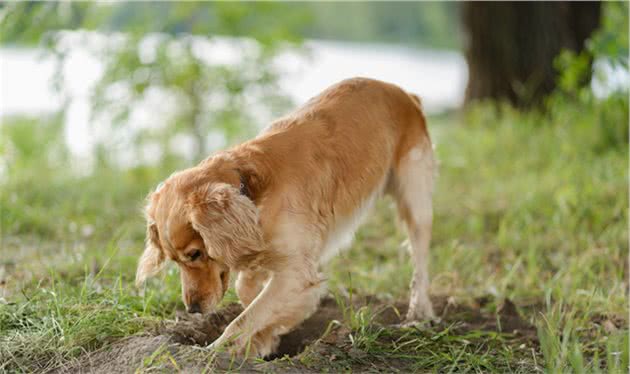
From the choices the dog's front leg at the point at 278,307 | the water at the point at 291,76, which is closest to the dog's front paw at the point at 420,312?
the dog's front leg at the point at 278,307

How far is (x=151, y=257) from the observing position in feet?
12.0

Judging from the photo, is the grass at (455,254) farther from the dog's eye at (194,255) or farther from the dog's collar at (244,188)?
the dog's collar at (244,188)

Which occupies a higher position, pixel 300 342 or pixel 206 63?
pixel 206 63

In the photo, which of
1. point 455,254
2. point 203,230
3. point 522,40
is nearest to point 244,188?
point 203,230

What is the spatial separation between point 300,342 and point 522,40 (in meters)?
6.01

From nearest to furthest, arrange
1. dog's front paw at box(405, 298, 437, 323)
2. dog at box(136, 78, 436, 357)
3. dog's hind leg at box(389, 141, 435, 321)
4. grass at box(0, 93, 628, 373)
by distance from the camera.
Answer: dog at box(136, 78, 436, 357) → grass at box(0, 93, 628, 373) → dog's front paw at box(405, 298, 437, 323) → dog's hind leg at box(389, 141, 435, 321)

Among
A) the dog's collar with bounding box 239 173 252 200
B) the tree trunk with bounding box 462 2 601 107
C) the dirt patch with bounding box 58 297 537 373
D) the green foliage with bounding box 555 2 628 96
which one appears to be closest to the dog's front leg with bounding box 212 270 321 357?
the dirt patch with bounding box 58 297 537 373

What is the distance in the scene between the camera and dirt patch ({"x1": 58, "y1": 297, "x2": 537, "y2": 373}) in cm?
318

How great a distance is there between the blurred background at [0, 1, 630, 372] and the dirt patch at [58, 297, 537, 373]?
0.50ft

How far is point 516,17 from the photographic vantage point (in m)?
8.90

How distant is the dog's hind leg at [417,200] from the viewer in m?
4.41

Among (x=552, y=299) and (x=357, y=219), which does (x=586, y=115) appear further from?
(x=357, y=219)

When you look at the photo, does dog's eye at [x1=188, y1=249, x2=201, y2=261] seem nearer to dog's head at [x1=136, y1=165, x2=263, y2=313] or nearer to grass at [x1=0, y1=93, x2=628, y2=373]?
dog's head at [x1=136, y1=165, x2=263, y2=313]

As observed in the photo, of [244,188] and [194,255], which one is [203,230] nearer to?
[194,255]
